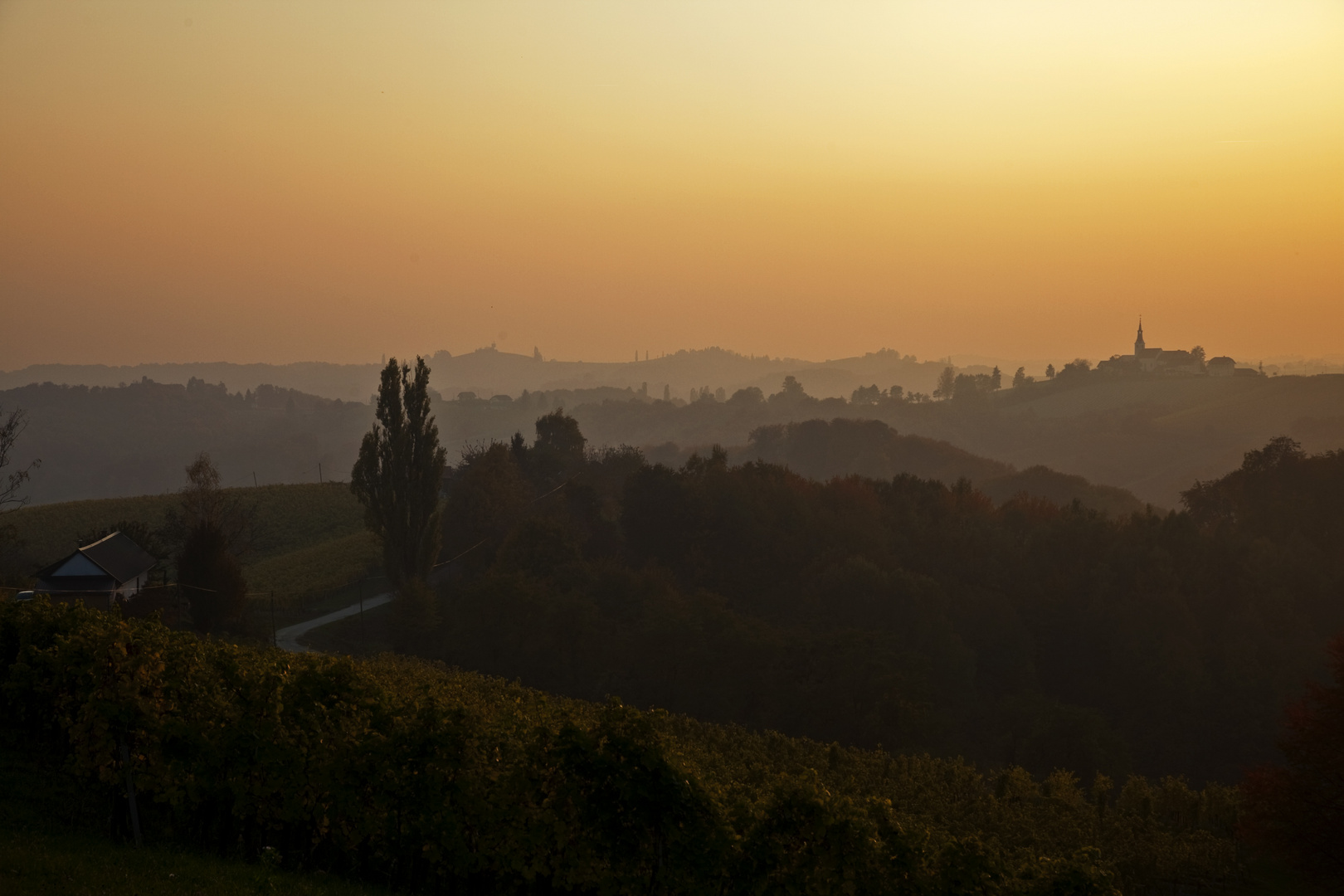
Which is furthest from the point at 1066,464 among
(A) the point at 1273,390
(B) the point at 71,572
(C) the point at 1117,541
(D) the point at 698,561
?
(B) the point at 71,572

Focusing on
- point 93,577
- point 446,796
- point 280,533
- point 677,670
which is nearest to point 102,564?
point 93,577

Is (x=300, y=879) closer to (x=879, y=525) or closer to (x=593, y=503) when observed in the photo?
(x=593, y=503)

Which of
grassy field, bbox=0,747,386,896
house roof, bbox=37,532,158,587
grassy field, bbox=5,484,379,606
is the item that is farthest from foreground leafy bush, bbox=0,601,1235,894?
grassy field, bbox=5,484,379,606

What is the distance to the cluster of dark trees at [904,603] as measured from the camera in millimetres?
42406

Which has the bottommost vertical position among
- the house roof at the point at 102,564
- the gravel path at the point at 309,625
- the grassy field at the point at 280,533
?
the gravel path at the point at 309,625

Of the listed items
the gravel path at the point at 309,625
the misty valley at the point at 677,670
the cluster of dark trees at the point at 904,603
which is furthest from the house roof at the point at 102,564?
the cluster of dark trees at the point at 904,603

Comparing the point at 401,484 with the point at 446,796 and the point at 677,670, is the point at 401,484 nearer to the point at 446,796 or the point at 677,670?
the point at 677,670

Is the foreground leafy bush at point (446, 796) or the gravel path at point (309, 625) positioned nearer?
the foreground leafy bush at point (446, 796)

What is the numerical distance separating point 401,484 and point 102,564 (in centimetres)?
1328

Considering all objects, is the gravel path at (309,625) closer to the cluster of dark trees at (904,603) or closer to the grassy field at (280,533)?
the grassy field at (280,533)

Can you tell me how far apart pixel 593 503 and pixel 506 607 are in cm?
1844

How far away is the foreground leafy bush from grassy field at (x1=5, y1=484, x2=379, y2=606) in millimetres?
38821

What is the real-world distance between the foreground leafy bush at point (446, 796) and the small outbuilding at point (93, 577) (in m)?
28.8

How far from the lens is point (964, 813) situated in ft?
73.0
